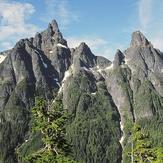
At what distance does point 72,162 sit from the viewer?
36.2 metres

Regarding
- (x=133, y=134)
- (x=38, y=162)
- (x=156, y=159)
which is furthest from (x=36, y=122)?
(x=156, y=159)

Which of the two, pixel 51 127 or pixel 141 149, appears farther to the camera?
pixel 141 149

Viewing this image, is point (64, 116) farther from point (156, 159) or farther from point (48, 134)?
point (156, 159)

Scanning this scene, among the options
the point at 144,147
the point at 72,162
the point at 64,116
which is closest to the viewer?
the point at 72,162

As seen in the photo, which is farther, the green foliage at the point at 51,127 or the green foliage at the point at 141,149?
the green foliage at the point at 141,149

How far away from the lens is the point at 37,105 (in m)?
39.2

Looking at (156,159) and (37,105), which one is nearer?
(37,105)

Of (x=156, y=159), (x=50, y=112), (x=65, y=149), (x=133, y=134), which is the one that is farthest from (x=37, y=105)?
(x=156, y=159)

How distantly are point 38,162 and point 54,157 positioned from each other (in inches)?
58.4

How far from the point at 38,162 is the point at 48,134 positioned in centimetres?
327

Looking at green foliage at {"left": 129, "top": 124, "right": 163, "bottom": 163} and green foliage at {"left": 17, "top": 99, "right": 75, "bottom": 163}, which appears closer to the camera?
green foliage at {"left": 17, "top": 99, "right": 75, "bottom": 163}

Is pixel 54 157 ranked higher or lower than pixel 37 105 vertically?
lower

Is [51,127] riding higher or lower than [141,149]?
higher

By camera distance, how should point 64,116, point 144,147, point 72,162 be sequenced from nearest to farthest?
1. point 72,162
2. point 64,116
3. point 144,147
